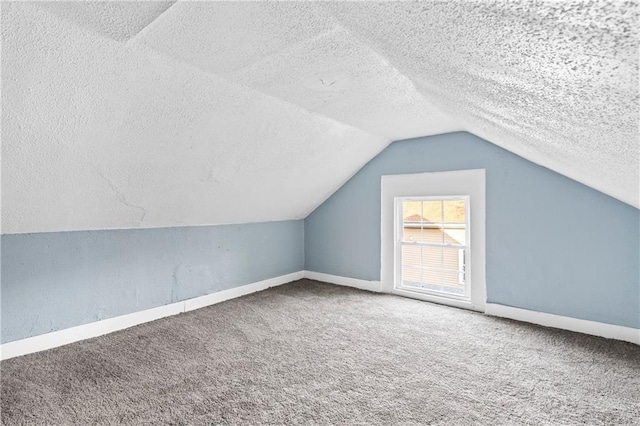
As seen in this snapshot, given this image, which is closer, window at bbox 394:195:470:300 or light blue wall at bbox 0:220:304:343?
light blue wall at bbox 0:220:304:343

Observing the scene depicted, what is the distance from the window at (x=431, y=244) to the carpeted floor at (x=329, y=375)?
29.6 inches

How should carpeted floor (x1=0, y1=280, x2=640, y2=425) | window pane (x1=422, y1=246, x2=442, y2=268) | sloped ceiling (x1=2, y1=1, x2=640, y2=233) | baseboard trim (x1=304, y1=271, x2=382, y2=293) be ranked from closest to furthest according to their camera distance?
sloped ceiling (x1=2, y1=1, x2=640, y2=233) < carpeted floor (x1=0, y1=280, x2=640, y2=425) < window pane (x1=422, y1=246, x2=442, y2=268) < baseboard trim (x1=304, y1=271, x2=382, y2=293)

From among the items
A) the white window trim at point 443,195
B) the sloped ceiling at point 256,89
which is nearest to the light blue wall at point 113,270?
the sloped ceiling at point 256,89

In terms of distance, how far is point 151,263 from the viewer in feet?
10.6

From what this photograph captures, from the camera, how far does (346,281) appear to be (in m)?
4.43

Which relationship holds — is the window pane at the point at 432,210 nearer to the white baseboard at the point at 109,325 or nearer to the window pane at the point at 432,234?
the window pane at the point at 432,234

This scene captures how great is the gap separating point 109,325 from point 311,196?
8.34 feet

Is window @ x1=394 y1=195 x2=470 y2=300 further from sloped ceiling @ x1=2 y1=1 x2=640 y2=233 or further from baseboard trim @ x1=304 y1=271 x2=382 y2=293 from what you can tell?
sloped ceiling @ x1=2 y1=1 x2=640 y2=233

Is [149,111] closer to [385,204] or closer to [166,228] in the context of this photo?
[166,228]

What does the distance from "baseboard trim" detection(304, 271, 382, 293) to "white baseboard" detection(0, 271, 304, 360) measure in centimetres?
88

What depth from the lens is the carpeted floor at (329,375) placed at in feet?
5.85

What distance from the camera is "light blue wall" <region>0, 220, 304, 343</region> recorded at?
2.46 metres

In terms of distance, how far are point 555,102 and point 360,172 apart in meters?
3.27

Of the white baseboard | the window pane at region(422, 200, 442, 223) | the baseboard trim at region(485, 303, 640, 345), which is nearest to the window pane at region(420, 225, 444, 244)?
the window pane at region(422, 200, 442, 223)
